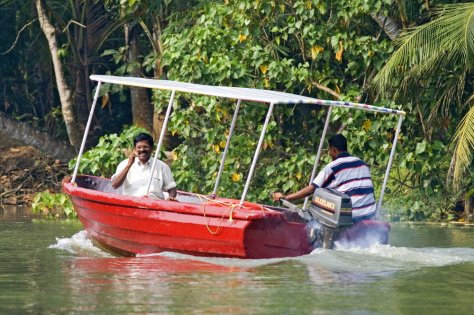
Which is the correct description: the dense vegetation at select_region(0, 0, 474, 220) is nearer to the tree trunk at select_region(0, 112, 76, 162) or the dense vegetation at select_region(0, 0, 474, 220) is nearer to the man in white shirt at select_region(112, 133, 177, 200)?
the tree trunk at select_region(0, 112, 76, 162)

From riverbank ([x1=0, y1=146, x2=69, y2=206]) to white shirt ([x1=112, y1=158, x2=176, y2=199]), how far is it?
27.0ft

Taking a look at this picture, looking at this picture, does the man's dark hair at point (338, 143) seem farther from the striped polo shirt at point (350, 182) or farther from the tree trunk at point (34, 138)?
the tree trunk at point (34, 138)

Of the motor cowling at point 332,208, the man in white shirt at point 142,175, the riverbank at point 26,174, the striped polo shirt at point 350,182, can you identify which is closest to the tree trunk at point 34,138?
the riverbank at point 26,174

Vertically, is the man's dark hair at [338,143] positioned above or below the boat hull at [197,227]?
above

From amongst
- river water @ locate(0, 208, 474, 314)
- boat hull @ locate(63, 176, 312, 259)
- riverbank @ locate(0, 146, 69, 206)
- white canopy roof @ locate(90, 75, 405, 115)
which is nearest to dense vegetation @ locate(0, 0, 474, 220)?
river water @ locate(0, 208, 474, 314)

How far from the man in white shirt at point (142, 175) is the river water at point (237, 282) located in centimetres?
75

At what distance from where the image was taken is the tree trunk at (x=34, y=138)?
843 inches

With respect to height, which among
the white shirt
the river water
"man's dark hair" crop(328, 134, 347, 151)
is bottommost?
the river water

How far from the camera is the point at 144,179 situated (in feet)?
45.7

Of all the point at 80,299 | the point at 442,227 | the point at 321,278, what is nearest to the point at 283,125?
the point at 442,227

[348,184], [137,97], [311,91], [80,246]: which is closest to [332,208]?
[348,184]

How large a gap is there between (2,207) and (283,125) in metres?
5.35

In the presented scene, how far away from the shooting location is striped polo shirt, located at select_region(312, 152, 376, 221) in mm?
13188

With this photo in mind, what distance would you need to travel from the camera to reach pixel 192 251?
1313 cm
